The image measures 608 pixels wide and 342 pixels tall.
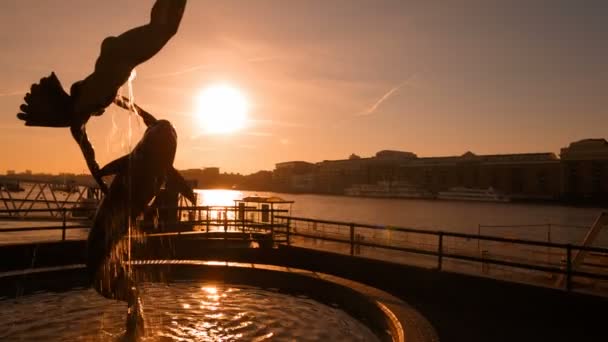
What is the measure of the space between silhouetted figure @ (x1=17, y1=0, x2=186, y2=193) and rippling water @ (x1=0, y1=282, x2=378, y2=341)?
100.0 inches

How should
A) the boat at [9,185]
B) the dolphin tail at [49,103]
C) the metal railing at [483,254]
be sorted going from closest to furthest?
the dolphin tail at [49,103] → the metal railing at [483,254] → the boat at [9,185]

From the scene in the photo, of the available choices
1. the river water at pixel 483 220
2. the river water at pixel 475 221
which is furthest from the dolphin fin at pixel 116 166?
the river water at pixel 483 220

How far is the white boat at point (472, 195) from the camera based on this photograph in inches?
6673

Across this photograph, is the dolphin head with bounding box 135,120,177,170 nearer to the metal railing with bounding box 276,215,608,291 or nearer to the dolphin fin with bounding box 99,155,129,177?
the dolphin fin with bounding box 99,155,129,177

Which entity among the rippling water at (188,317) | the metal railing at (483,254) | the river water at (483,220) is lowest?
the river water at (483,220)

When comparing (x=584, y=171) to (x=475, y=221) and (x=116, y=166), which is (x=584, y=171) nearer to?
(x=475, y=221)

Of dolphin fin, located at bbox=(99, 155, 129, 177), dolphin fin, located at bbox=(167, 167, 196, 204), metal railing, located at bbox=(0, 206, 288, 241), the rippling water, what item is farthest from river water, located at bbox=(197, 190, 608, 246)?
dolphin fin, located at bbox=(99, 155, 129, 177)

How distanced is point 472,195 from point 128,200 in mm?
180556

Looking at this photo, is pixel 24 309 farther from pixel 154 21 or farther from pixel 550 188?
pixel 550 188

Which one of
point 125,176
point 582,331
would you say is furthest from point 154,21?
point 582,331

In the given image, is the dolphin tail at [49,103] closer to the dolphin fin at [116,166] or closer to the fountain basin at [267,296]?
the dolphin fin at [116,166]

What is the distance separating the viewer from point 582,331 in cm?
A: 874

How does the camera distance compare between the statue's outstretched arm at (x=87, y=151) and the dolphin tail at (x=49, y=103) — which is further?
the statue's outstretched arm at (x=87, y=151)

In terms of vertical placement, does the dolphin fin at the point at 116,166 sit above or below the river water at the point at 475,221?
above
